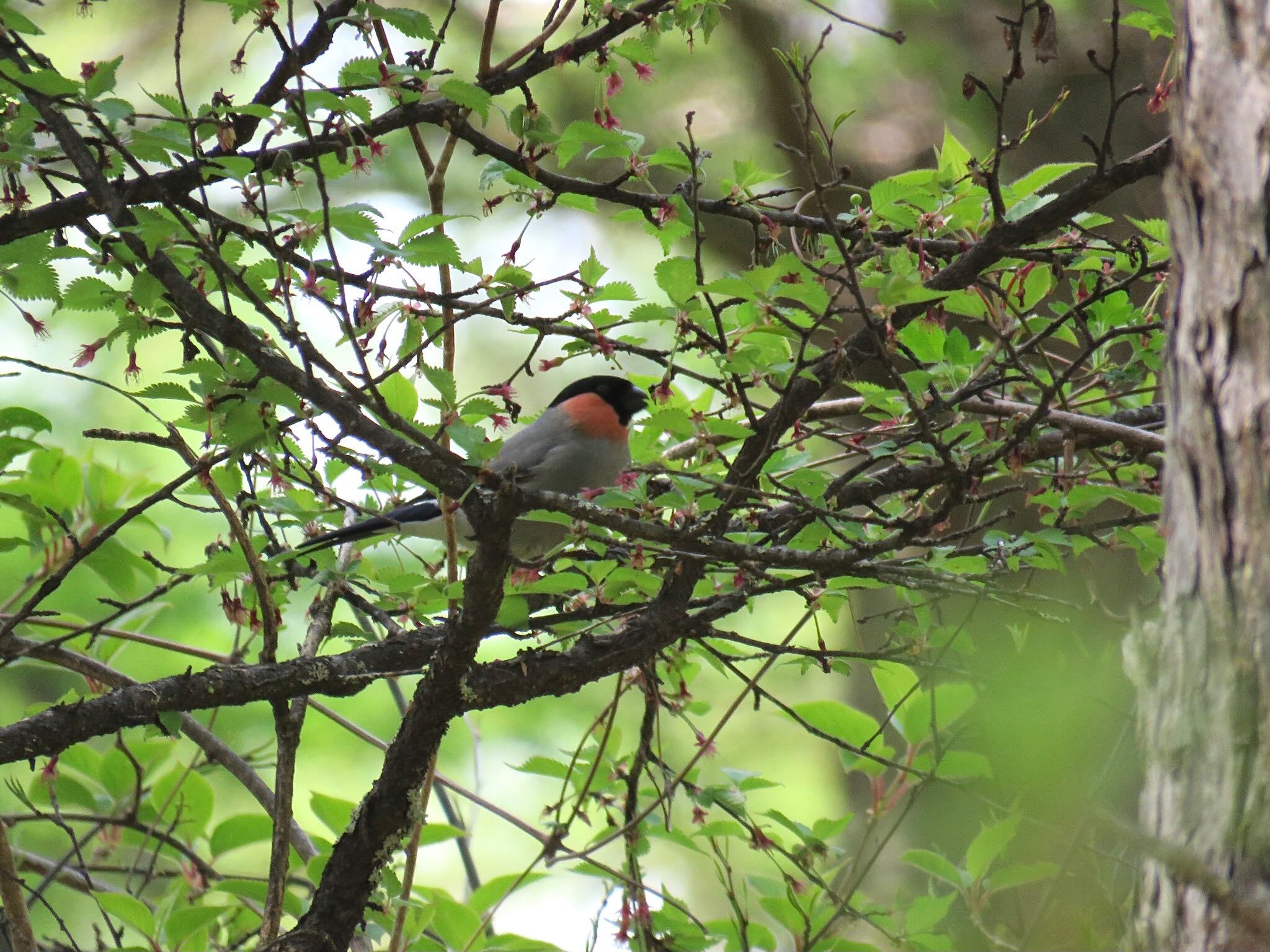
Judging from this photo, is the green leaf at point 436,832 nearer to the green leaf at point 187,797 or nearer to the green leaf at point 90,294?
the green leaf at point 187,797

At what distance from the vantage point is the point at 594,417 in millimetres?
4676

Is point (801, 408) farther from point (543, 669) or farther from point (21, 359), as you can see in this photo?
point (21, 359)

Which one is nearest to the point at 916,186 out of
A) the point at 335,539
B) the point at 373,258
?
the point at 373,258

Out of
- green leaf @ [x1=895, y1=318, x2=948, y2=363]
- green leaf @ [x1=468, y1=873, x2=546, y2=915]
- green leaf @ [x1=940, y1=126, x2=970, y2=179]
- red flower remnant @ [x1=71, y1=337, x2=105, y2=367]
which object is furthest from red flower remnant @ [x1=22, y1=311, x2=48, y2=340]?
green leaf @ [x1=940, y1=126, x2=970, y2=179]

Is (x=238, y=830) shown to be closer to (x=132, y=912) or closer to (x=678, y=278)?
(x=132, y=912)

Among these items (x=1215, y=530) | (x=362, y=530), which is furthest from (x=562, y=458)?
(x=1215, y=530)

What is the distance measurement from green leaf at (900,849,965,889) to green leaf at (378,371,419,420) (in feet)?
4.73

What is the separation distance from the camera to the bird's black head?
16.5 feet

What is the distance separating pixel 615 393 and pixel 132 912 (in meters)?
3.13

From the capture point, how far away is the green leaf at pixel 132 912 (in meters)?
2.54

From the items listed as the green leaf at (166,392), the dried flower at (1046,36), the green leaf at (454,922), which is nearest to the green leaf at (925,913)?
the green leaf at (454,922)

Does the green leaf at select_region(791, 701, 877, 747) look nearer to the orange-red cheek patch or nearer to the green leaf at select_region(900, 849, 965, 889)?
the green leaf at select_region(900, 849, 965, 889)

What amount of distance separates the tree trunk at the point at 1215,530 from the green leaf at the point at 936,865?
4.76 ft

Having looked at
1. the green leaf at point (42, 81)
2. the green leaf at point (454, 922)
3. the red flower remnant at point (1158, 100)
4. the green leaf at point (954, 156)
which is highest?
the red flower remnant at point (1158, 100)
